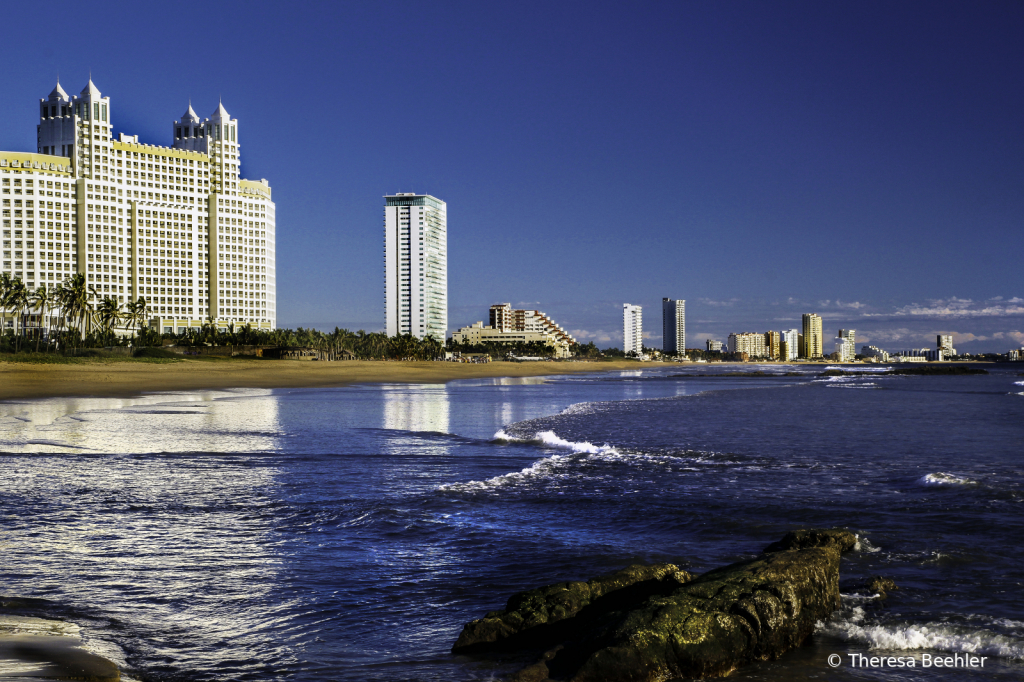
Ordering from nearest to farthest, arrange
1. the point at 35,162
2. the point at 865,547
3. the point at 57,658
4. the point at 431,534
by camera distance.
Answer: the point at 57,658 < the point at 865,547 < the point at 431,534 < the point at 35,162

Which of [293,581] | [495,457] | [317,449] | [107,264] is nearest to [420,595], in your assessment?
[293,581]

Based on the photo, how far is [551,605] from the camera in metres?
6.58

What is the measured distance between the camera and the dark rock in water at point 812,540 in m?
8.84

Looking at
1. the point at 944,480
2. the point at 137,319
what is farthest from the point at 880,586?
the point at 137,319

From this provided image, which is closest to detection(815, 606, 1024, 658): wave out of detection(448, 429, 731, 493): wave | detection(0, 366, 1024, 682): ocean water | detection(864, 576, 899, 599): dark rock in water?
detection(0, 366, 1024, 682): ocean water

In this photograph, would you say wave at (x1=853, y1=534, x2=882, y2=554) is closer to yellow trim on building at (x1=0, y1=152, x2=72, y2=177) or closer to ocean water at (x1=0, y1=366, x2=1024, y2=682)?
ocean water at (x1=0, y1=366, x2=1024, y2=682)

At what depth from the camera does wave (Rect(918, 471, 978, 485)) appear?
14555 millimetres

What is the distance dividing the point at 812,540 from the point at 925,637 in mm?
2238

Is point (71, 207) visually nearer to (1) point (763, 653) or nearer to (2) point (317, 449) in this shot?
(2) point (317, 449)

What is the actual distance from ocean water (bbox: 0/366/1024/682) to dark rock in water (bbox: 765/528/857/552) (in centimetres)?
29

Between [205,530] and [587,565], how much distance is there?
5.49m

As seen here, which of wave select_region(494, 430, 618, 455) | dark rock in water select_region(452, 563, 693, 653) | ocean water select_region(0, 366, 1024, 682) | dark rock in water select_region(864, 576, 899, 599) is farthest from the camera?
wave select_region(494, 430, 618, 455)
